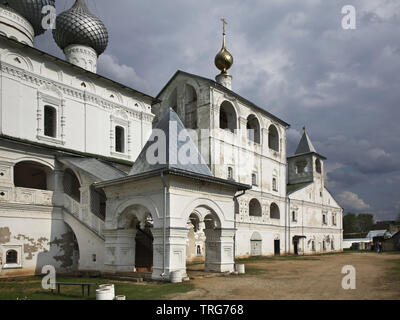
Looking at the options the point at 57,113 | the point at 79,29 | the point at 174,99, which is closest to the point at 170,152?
the point at 57,113

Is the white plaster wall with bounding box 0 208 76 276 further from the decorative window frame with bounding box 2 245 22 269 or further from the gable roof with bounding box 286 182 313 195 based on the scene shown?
the gable roof with bounding box 286 182 313 195

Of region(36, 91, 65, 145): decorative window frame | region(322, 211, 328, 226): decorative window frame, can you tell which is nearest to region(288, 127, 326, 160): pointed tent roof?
region(322, 211, 328, 226): decorative window frame

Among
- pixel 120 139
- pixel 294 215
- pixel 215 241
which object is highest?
pixel 120 139

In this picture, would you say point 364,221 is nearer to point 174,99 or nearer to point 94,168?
point 174,99

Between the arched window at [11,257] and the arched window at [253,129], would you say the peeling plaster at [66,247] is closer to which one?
the arched window at [11,257]

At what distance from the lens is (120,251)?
1414 cm

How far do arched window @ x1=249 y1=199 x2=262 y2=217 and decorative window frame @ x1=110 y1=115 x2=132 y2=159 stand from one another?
12480 millimetres

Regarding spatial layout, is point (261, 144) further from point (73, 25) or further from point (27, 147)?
point (27, 147)

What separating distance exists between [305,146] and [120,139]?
81.5 feet

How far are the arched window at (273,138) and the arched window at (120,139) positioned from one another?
1552 cm

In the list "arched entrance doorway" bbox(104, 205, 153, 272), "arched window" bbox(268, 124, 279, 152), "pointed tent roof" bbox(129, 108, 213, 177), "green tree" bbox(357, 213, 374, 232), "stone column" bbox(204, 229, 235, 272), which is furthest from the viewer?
"green tree" bbox(357, 213, 374, 232)

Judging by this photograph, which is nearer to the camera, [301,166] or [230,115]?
[230,115]

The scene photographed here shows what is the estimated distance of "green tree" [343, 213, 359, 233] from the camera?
84.0 meters

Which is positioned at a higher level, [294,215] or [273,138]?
[273,138]
